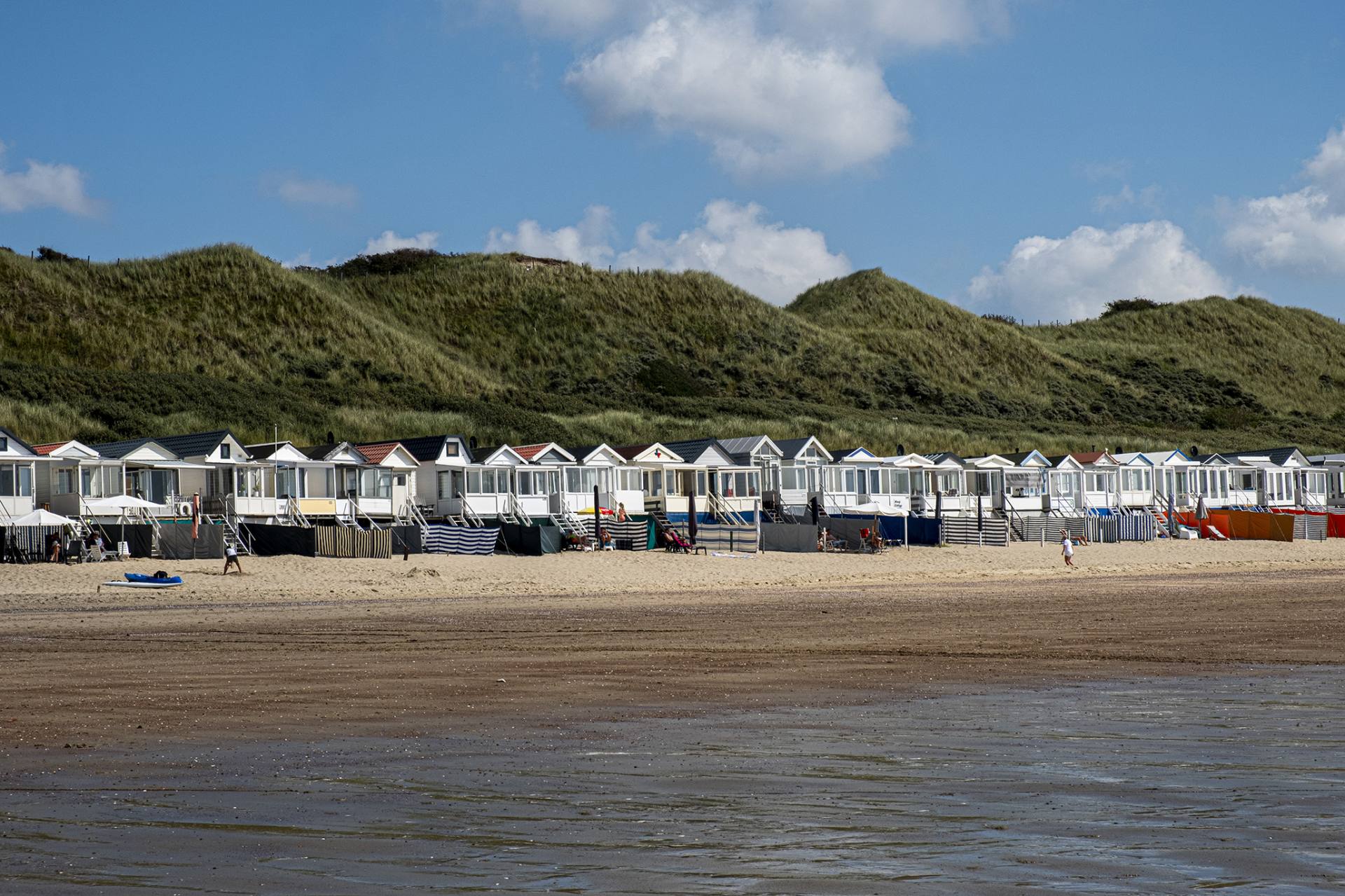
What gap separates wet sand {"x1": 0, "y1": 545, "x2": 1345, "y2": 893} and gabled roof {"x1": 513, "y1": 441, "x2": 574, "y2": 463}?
108ft

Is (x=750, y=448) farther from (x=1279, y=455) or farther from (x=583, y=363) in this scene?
(x=583, y=363)

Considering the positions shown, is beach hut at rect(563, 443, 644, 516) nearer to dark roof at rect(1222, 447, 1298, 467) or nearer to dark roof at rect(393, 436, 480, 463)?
dark roof at rect(393, 436, 480, 463)

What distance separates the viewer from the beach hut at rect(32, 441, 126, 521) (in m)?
44.8

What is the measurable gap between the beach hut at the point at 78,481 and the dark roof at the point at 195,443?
1887 mm

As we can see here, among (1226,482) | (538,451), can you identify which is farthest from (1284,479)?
(538,451)

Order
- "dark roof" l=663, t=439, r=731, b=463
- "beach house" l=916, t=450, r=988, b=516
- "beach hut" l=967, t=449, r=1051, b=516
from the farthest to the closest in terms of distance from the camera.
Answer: "beach hut" l=967, t=449, r=1051, b=516
"beach house" l=916, t=450, r=988, b=516
"dark roof" l=663, t=439, r=731, b=463

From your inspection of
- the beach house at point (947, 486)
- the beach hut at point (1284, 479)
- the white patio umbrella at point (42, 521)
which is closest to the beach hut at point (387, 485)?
the white patio umbrella at point (42, 521)

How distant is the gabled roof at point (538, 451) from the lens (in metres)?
56.1

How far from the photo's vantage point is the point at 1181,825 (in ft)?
20.6

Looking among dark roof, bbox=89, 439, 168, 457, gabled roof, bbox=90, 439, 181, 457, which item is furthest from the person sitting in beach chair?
dark roof, bbox=89, 439, 168, 457

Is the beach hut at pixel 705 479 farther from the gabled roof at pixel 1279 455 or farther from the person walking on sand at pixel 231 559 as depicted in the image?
the gabled roof at pixel 1279 455

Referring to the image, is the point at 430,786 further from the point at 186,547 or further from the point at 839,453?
the point at 839,453

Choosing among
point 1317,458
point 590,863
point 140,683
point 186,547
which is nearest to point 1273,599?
point 140,683

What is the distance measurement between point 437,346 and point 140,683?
9919cm
